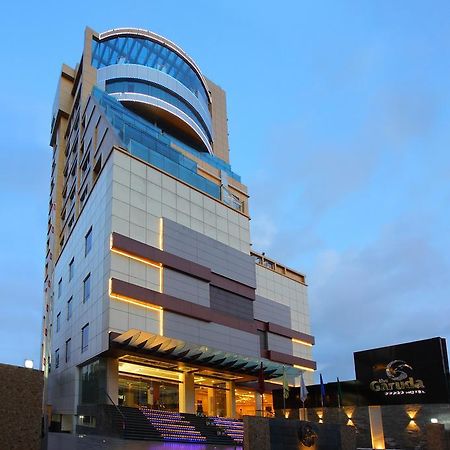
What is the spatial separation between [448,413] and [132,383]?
28.2m

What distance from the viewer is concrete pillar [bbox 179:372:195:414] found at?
5616cm

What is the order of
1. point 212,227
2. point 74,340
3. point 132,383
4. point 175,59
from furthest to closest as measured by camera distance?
point 175,59, point 212,227, point 74,340, point 132,383

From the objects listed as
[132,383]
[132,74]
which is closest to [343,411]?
[132,383]

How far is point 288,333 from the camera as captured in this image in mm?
76750

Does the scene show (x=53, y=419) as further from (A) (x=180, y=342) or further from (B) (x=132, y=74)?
(B) (x=132, y=74)

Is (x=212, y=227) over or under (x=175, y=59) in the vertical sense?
under

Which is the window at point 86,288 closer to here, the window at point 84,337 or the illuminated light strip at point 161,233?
the window at point 84,337

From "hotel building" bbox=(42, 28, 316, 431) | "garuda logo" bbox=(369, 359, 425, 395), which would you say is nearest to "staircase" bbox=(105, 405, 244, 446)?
"hotel building" bbox=(42, 28, 316, 431)

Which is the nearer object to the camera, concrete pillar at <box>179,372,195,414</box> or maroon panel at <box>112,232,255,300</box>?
maroon panel at <box>112,232,255,300</box>

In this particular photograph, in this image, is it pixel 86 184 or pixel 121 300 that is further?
pixel 86 184

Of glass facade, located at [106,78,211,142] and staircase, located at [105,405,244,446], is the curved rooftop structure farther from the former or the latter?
staircase, located at [105,405,244,446]

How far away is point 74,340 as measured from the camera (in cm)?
5747

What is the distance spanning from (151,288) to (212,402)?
18.5 metres

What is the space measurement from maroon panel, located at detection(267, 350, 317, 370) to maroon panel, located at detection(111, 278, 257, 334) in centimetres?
1160
